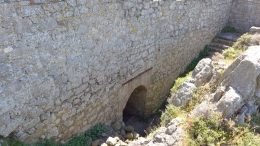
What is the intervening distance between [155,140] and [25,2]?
9.50ft

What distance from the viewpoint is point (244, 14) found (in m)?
9.91

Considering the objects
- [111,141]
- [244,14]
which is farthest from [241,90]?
[244,14]

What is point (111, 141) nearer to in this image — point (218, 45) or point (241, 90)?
point (241, 90)

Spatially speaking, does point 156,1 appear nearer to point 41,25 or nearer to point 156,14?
point 156,14

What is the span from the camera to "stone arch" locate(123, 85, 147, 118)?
7327mm

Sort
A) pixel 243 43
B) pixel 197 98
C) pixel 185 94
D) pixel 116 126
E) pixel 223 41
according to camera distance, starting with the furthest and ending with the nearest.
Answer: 1. pixel 223 41
2. pixel 243 43
3. pixel 116 126
4. pixel 185 94
5. pixel 197 98

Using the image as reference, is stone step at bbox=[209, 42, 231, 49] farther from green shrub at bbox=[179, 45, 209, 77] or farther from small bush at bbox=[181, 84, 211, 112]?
small bush at bbox=[181, 84, 211, 112]

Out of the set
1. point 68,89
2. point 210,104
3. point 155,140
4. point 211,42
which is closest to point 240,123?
point 210,104

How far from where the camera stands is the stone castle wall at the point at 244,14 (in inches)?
379

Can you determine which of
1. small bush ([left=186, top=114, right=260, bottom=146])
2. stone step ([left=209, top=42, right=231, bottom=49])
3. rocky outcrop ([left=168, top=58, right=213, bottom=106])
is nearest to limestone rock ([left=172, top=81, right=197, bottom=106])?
rocky outcrop ([left=168, top=58, right=213, bottom=106])

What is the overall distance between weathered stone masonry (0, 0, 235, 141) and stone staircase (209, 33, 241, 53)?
2279 millimetres

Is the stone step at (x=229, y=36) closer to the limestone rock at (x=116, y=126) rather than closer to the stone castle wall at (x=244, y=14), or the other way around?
the stone castle wall at (x=244, y=14)

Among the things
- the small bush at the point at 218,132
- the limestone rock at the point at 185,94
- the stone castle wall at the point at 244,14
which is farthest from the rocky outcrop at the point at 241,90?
→ the stone castle wall at the point at 244,14

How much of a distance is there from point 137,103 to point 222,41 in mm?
4404
